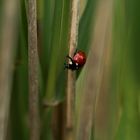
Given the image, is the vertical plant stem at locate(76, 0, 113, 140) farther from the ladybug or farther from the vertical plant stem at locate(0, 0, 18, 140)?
the vertical plant stem at locate(0, 0, 18, 140)

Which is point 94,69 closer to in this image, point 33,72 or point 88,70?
point 88,70

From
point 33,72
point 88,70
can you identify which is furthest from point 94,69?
point 33,72

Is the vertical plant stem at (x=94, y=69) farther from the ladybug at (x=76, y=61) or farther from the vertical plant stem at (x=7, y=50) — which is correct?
the vertical plant stem at (x=7, y=50)

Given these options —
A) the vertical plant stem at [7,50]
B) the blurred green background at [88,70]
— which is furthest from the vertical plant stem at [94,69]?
the vertical plant stem at [7,50]

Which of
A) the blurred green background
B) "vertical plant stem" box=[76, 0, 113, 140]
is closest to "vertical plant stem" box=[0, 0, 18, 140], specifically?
the blurred green background

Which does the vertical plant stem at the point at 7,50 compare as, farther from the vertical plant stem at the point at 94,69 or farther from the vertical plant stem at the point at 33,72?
the vertical plant stem at the point at 94,69

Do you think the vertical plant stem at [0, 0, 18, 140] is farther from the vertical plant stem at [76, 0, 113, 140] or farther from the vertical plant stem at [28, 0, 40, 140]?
the vertical plant stem at [76, 0, 113, 140]
